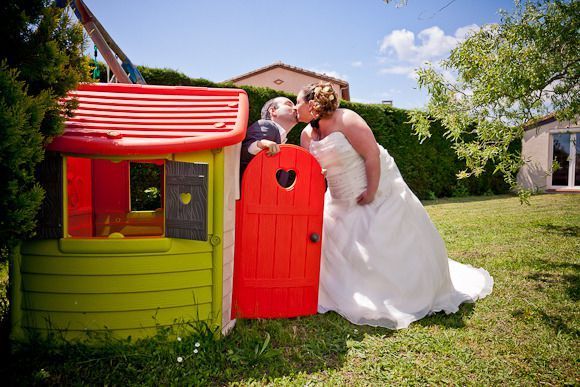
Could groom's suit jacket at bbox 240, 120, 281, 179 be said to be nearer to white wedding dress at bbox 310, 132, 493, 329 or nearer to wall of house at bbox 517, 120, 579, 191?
white wedding dress at bbox 310, 132, 493, 329

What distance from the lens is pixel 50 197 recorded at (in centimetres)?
252

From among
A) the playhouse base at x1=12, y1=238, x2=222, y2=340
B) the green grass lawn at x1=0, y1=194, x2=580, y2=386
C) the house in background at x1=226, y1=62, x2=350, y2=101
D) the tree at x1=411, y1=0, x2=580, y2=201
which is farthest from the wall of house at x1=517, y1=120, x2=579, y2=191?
the playhouse base at x1=12, y1=238, x2=222, y2=340

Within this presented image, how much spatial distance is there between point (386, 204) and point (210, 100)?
1.93 meters

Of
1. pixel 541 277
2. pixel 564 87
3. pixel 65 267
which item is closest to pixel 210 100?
pixel 65 267

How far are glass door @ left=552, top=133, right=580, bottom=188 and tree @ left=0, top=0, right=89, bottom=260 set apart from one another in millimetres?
18687

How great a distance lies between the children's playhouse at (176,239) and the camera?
2539mm

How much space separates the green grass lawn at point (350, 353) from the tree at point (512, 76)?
2.52 meters

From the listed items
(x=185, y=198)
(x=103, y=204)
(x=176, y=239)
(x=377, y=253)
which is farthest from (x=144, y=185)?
(x=377, y=253)

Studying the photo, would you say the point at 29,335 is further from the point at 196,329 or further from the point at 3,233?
the point at 196,329

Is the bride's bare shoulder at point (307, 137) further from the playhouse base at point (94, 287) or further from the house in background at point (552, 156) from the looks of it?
the house in background at point (552, 156)

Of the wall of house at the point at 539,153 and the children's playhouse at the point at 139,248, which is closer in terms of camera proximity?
the children's playhouse at the point at 139,248

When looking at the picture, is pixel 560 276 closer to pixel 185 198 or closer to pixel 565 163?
pixel 185 198

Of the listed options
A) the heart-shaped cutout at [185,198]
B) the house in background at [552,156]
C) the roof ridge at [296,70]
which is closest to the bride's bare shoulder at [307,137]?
the heart-shaped cutout at [185,198]

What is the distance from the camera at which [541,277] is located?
450cm
